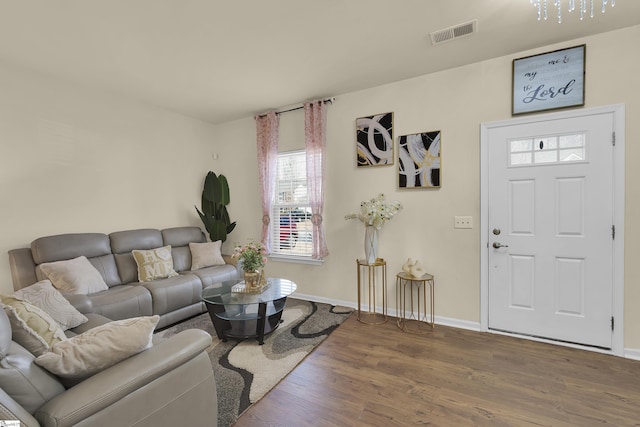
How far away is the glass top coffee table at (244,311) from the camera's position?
2504 mm

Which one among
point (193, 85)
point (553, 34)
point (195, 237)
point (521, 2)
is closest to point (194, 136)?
point (193, 85)

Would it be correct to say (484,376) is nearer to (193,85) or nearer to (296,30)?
(296,30)

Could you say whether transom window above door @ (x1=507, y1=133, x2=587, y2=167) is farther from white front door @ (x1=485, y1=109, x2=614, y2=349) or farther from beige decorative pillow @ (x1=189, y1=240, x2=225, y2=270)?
beige decorative pillow @ (x1=189, y1=240, x2=225, y2=270)

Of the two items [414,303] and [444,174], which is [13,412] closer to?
[414,303]

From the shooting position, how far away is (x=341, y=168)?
11.6 feet

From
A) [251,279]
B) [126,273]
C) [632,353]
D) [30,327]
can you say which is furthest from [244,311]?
[632,353]

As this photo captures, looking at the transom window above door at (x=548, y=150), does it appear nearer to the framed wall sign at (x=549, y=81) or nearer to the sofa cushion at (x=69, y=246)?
the framed wall sign at (x=549, y=81)

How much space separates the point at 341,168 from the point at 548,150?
208cm

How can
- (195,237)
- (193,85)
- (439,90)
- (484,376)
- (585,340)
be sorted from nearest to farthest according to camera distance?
(484,376) → (585,340) → (439,90) → (193,85) → (195,237)

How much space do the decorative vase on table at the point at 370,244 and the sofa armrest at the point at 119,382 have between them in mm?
2070

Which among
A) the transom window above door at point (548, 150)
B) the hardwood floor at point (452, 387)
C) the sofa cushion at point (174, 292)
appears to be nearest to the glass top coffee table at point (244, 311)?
the sofa cushion at point (174, 292)

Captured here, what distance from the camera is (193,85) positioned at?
3.17 m

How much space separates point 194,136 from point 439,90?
3.52 meters

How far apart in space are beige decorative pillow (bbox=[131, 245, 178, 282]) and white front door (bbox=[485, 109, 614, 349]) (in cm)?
355
